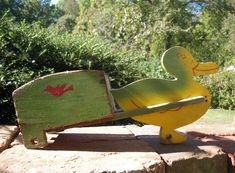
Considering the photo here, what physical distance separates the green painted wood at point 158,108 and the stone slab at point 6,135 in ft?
2.84

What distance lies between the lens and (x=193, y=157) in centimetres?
284

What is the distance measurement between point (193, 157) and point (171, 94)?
1.79 ft

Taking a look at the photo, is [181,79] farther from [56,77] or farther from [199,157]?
[56,77]

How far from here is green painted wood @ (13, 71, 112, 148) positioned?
2918 mm

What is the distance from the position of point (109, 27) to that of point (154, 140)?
1945 centimetres

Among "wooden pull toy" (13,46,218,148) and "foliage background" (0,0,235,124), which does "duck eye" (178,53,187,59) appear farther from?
"foliage background" (0,0,235,124)

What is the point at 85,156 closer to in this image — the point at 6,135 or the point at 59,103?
the point at 59,103

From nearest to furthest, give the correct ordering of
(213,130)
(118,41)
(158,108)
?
1. (158,108)
2. (213,130)
3. (118,41)

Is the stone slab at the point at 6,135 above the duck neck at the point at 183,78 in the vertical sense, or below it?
below

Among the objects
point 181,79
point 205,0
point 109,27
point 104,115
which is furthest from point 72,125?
point 205,0

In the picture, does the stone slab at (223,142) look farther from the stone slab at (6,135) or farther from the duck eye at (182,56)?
the stone slab at (6,135)

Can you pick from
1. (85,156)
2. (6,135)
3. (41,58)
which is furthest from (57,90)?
(41,58)

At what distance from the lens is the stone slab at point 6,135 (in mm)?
3088

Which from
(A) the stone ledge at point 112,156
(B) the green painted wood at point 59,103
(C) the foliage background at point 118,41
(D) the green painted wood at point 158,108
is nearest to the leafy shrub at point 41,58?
(C) the foliage background at point 118,41
